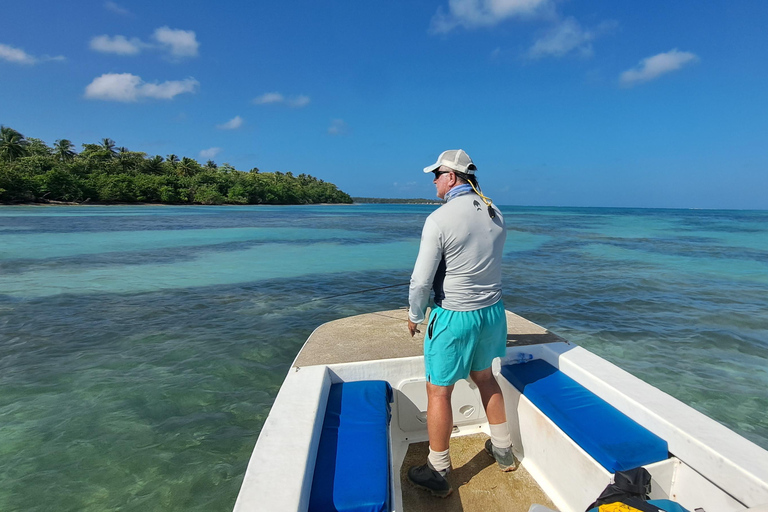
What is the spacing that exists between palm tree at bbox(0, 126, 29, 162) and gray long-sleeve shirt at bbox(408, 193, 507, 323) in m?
79.0

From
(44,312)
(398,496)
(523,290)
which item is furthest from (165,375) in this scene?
(523,290)

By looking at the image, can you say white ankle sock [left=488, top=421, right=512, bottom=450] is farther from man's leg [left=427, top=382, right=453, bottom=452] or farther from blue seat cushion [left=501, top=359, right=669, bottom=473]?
man's leg [left=427, top=382, right=453, bottom=452]

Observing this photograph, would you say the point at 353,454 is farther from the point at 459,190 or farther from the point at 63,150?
the point at 63,150

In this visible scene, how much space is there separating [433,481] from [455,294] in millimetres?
1089

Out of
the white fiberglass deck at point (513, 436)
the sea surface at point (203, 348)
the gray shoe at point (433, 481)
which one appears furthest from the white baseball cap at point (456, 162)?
the sea surface at point (203, 348)

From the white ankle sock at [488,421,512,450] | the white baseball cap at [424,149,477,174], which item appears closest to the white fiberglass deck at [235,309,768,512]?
the white ankle sock at [488,421,512,450]

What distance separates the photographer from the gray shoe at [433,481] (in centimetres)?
226

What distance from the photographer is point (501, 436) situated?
7.96 ft

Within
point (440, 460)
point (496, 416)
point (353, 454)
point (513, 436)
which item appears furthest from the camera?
point (513, 436)

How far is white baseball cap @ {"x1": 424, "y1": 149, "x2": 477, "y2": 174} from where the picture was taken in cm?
216

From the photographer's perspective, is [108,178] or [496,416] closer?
[496,416]

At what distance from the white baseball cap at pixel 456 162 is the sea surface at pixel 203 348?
2.84m

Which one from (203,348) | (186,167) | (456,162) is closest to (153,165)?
(186,167)

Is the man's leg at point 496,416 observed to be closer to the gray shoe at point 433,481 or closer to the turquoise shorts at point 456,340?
the turquoise shorts at point 456,340
